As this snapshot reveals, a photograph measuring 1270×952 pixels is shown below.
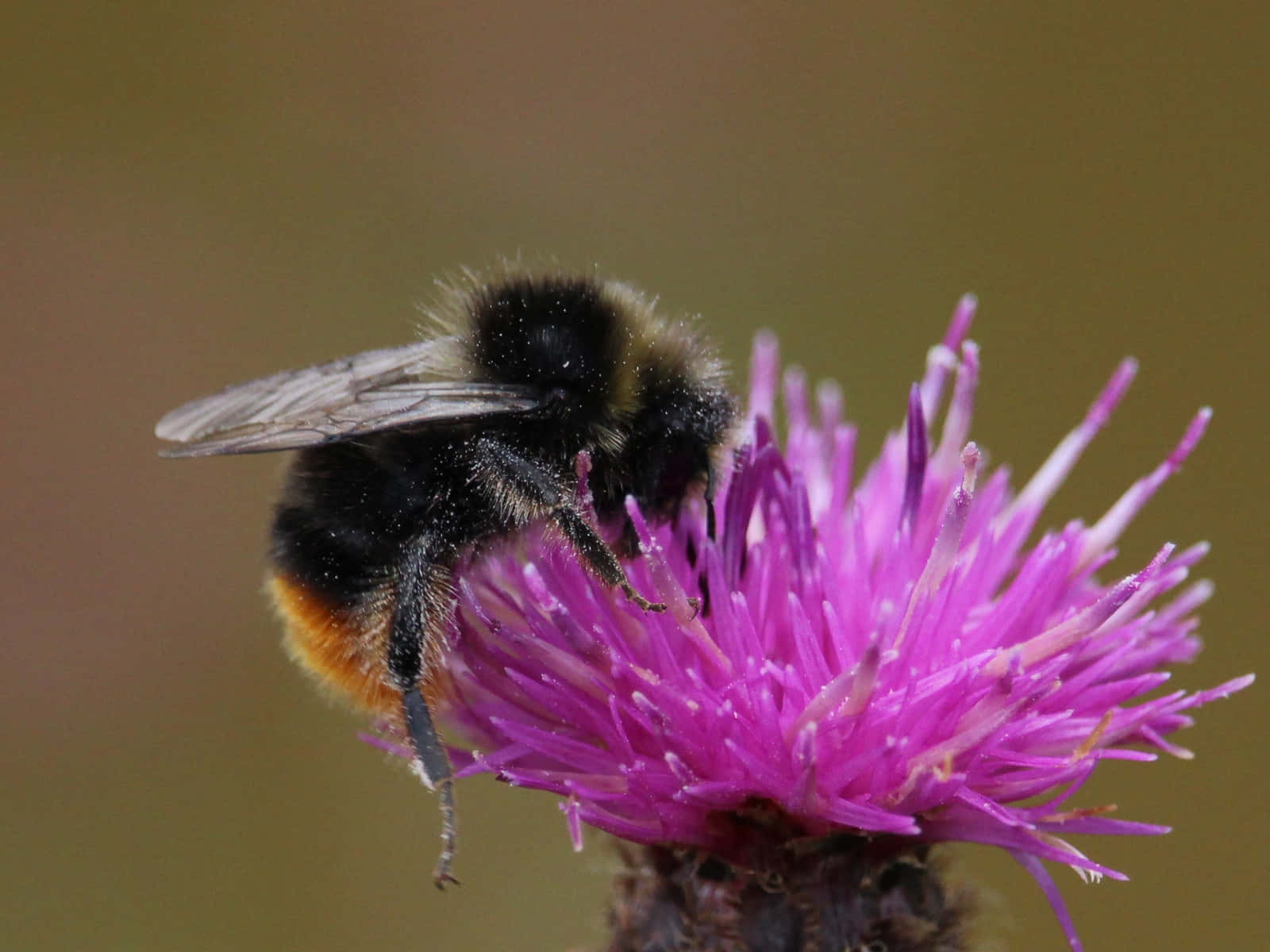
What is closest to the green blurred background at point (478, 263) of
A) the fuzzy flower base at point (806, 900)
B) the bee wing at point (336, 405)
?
the fuzzy flower base at point (806, 900)

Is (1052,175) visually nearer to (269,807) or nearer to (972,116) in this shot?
(972,116)

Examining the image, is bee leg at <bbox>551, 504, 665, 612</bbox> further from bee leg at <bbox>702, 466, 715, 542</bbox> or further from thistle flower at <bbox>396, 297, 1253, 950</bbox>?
bee leg at <bbox>702, 466, 715, 542</bbox>

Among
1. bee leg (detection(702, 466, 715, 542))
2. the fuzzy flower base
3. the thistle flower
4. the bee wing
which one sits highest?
the bee wing

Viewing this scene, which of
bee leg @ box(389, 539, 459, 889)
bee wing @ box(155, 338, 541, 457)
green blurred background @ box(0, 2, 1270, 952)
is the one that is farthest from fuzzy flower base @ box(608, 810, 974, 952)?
green blurred background @ box(0, 2, 1270, 952)

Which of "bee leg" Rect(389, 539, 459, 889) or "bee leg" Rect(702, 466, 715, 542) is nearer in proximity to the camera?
"bee leg" Rect(389, 539, 459, 889)

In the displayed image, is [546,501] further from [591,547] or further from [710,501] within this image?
[710,501]
